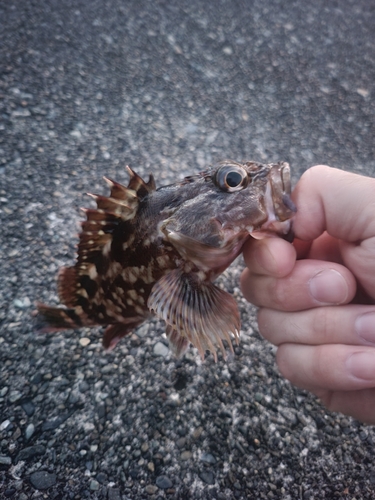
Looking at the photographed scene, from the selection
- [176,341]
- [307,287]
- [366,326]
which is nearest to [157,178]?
[176,341]

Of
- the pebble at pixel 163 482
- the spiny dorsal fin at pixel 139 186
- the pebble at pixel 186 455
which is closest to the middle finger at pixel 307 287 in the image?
the spiny dorsal fin at pixel 139 186

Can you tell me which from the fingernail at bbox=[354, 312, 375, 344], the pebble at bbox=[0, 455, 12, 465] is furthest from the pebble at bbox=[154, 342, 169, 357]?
the fingernail at bbox=[354, 312, 375, 344]

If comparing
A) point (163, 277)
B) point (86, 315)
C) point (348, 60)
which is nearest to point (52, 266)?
point (86, 315)

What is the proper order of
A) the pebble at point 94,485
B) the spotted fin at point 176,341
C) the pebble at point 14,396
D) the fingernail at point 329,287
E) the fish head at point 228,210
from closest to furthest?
1. the fish head at point 228,210
2. the fingernail at point 329,287
3. the spotted fin at point 176,341
4. the pebble at point 94,485
5. the pebble at point 14,396

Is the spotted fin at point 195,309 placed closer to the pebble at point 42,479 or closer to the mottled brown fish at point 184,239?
the mottled brown fish at point 184,239

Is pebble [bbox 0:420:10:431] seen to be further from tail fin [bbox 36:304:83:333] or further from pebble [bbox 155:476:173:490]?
pebble [bbox 155:476:173:490]

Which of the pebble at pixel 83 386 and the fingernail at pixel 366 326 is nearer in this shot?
the fingernail at pixel 366 326

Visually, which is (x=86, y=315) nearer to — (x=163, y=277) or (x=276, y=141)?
(x=163, y=277)
